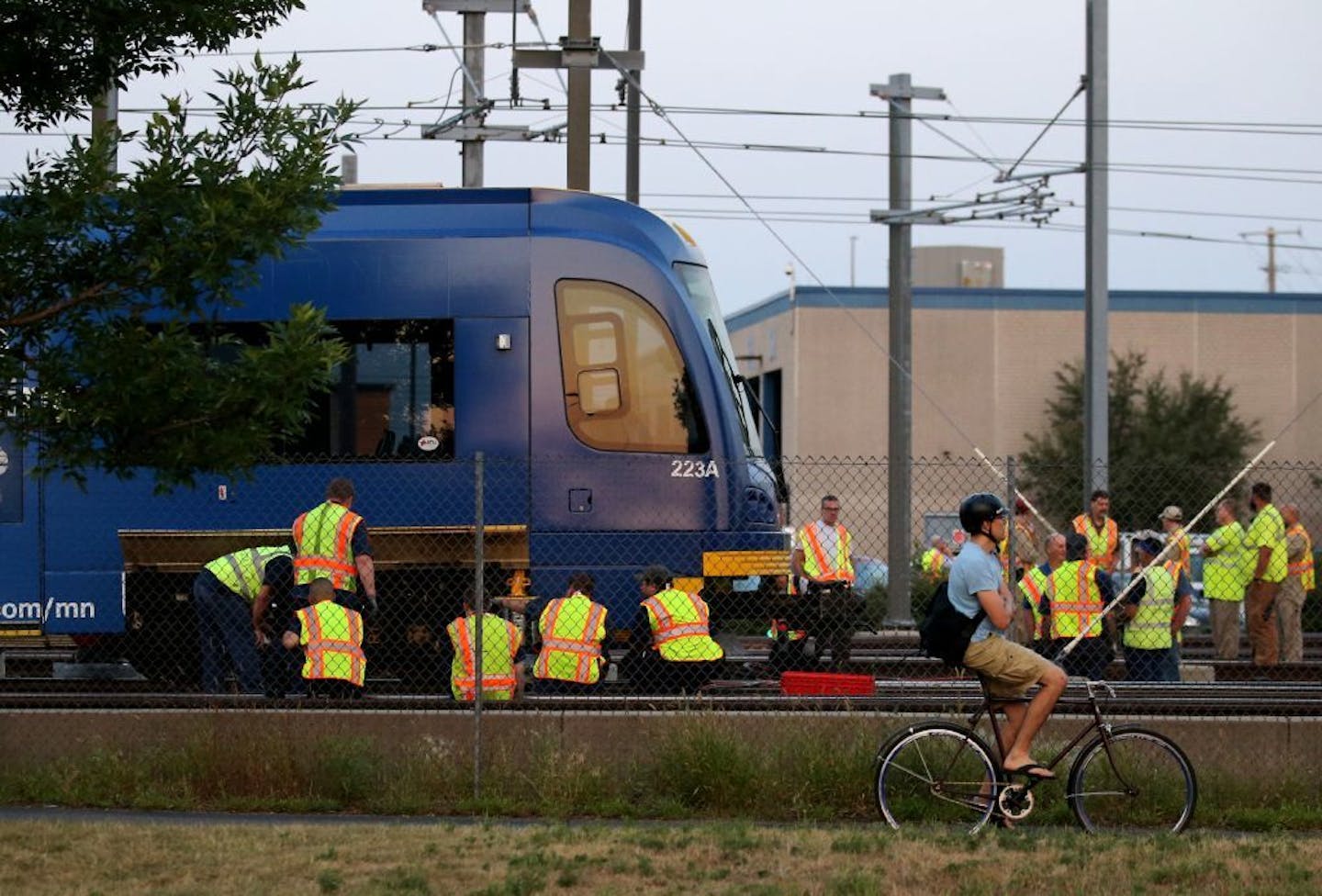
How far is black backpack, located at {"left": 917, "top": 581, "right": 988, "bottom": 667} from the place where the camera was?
10398 mm

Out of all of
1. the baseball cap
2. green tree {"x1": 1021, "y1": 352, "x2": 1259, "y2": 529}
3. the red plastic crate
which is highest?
green tree {"x1": 1021, "y1": 352, "x2": 1259, "y2": 529}

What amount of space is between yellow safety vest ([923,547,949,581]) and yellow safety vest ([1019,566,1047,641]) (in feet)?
13.6

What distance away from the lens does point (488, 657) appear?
14.0 metres

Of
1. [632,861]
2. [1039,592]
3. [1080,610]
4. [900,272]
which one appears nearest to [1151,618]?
[1080,610]

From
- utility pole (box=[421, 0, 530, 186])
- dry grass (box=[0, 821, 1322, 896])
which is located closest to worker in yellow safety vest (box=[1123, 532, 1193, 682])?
dry grass (box=[0, 821, 1322, 896])

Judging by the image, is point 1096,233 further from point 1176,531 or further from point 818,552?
point 818,552

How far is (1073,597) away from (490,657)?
4847 mm

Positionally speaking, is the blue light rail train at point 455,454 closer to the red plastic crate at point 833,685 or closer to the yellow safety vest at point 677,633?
the yellow safety vest at point 677,633

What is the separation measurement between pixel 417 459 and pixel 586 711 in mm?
3928

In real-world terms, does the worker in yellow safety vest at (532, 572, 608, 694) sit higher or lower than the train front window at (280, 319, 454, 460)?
lower

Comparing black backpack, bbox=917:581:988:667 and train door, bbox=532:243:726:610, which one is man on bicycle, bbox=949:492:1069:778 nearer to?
black backpack, bbox=917:581:988:667

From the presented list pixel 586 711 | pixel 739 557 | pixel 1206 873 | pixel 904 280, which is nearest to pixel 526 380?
pixel 739 557

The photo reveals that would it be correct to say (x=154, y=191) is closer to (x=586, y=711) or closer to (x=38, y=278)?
(x=38, y=278)

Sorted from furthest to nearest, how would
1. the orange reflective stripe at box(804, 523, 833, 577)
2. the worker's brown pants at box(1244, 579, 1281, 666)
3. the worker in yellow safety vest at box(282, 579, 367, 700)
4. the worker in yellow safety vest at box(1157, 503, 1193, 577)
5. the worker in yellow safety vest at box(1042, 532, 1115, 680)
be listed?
the worker's brown pants at box(1244, 579, 1281, 666) → the orange reflective stripe at box(804, 523, 833, 577) → the worker in yellow safety vest at box(1157, 503, 1193, 577) → the worker in yellow safety vest at box(1042, 532, 1115, 680) → the worker in yellow safety vest at box(282, 579, 367, 700)
